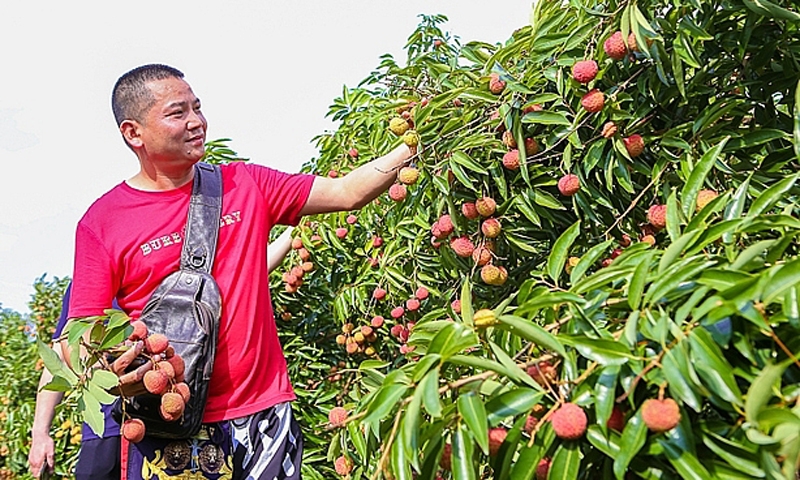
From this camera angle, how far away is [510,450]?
3.18ft

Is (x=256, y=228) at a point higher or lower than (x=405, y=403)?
higher

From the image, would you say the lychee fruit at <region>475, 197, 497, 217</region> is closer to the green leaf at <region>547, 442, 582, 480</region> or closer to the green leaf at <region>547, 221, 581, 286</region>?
the green leaf at <region>547, 221, 581, 286</region>

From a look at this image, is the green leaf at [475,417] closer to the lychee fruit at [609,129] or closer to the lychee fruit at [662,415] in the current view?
the lychee fruit at [662,415]

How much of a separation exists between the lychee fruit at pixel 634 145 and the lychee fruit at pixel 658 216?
0.38 feet

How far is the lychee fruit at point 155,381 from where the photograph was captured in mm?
1766

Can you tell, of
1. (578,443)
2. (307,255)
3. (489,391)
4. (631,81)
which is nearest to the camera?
(578,443)

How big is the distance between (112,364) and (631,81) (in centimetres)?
121

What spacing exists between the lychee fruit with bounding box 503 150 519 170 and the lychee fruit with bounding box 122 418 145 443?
37.5 inches

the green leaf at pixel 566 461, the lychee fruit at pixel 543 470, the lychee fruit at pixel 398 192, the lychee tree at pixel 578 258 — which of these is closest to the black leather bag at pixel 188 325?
the lychee tree at pixel 578 258

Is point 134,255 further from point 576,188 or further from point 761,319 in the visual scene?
point 761,319

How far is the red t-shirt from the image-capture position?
2041 millimetres

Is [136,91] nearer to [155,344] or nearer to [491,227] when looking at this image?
[155,344]

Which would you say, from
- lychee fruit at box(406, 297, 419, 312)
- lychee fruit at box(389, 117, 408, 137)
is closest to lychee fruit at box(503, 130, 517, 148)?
lychee fruit at box(389, 117, 408, 137)

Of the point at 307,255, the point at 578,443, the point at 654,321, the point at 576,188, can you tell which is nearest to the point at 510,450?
the point at 578,443
